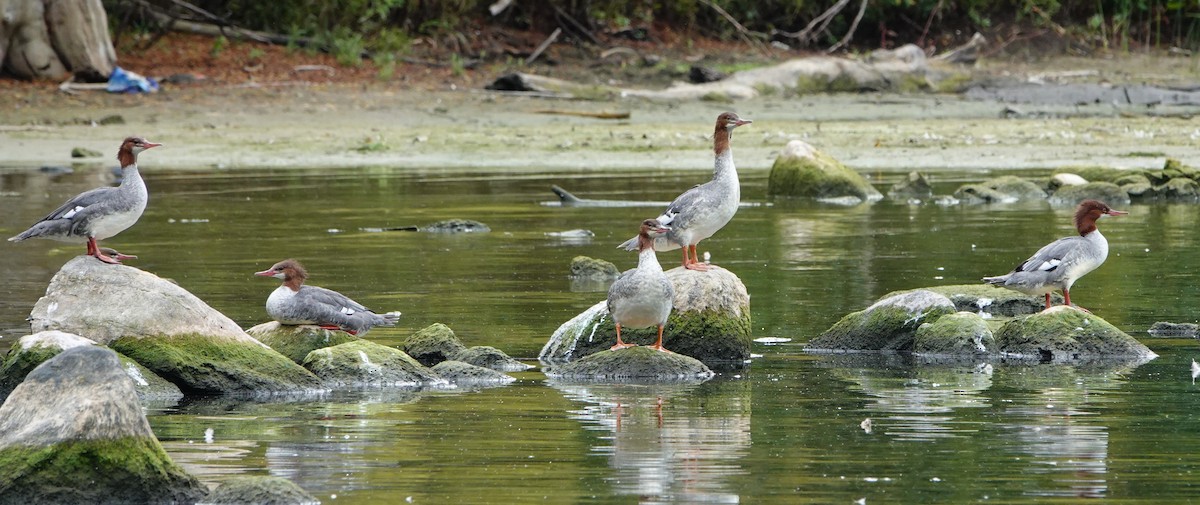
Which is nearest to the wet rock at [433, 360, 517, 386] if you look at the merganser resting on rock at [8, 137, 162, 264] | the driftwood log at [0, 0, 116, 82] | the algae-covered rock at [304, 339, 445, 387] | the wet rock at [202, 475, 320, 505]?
the algae-covered rock at [304, 339, 445, 387]

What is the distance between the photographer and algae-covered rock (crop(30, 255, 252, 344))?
978cm

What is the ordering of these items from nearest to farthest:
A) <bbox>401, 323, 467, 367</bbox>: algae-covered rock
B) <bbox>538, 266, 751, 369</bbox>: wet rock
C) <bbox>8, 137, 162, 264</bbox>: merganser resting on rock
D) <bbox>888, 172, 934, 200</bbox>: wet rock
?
<bbox>8, 137, 162, 264</bbox>: merganser resting on rock
<bbox>401, 323, 467, 367</bbox>: algae-covered rock
<bbox>538, 266, 751, 369</bbox>: wet rock
<bbox>888, 172, 934, 200</bbox>: wet rock

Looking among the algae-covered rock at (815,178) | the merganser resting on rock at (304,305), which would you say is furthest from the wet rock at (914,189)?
the merganser resting on rock at (304,305)

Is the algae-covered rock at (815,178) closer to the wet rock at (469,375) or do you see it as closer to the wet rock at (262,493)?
the wet rock at (469,375)

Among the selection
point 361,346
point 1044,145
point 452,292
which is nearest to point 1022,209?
point 1044,145

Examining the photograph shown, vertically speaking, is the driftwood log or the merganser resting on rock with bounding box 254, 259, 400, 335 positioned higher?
the driftwood log

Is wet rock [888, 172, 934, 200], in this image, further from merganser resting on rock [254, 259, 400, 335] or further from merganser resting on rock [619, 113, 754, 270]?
merganser resting on rock [254, 259, 400, 335]

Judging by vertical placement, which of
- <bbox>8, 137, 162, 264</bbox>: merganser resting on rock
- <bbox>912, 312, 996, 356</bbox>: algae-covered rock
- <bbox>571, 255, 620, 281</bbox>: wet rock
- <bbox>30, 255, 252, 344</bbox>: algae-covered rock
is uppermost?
<bbox>8, 137, 162, 264</bbox>: merganser resting on rock

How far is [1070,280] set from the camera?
11.3m

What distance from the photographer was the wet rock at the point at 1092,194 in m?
19.9

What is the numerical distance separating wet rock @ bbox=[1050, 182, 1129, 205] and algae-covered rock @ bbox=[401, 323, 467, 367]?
10948 millimetres

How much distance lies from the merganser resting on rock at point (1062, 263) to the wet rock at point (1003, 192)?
901cm

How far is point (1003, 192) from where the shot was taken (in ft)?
67.4

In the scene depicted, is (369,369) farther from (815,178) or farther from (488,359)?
(815,178)
